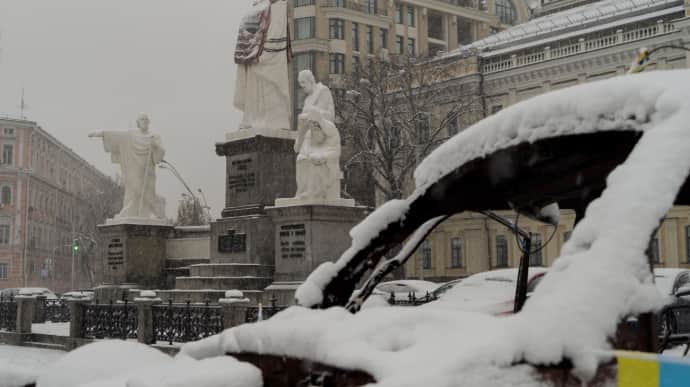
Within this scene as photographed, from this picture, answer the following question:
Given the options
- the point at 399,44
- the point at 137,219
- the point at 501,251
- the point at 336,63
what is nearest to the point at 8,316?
the point at 137,219

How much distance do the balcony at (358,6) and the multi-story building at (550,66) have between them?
12.4 metres

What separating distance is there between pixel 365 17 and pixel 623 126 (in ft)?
208

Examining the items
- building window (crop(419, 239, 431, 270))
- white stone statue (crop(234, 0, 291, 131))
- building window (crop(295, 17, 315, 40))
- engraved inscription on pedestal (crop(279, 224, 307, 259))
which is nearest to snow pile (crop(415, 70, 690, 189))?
engraved inscription on pedestal (crop(279, 224, 307, 259))

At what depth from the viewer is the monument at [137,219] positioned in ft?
70.6

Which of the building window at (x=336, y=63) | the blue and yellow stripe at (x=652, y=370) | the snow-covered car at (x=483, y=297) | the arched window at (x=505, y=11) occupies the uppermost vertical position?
the arched window at (x=505, y=11)

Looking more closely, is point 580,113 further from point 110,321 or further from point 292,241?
point 292,241

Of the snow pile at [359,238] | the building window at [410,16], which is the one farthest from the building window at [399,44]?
the snow pile at [359,238]

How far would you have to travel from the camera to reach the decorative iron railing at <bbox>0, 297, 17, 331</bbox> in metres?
20.5

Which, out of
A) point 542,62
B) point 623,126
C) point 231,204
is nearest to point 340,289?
point 623,126

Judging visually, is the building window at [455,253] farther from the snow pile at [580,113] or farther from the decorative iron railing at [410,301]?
the snow pile at [580,113]

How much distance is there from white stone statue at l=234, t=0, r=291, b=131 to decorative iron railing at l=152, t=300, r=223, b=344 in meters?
6.35

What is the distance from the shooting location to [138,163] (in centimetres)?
2211

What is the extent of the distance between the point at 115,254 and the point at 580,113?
19.9m

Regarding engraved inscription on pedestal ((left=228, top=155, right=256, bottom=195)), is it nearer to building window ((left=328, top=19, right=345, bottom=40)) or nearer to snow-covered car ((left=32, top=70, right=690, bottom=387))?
snow-covered car ((left=32, top=70, right=690, bottom=387))
